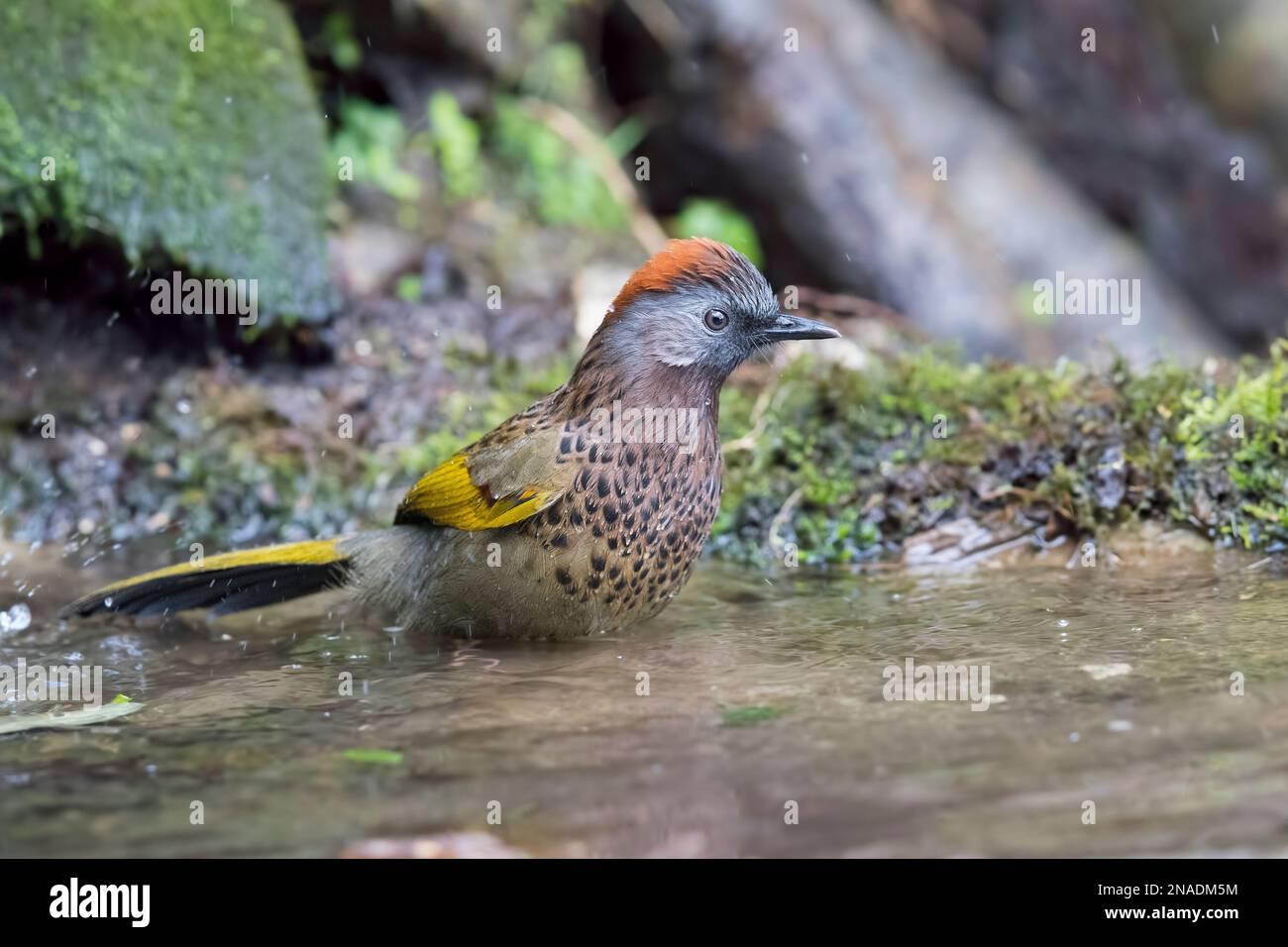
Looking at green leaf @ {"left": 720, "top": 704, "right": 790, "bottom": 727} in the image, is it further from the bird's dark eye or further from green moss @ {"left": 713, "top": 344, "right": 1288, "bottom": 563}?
green moss @ {"left": 713, "top": 344, "right": 1288, "bottom": 563}

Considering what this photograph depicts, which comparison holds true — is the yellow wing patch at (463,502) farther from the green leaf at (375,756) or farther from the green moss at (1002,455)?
the green moss at (1002,455)

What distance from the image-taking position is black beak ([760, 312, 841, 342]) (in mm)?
4426

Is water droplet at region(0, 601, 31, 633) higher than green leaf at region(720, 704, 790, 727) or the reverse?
higher

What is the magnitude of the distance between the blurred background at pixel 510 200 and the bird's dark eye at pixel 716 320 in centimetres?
132

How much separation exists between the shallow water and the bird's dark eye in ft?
3.41

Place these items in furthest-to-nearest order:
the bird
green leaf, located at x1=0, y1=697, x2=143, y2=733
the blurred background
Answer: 1. the blurred background
2. the bird
3. green leaf, located at x1=0, y1=697, x2=143, y2=733

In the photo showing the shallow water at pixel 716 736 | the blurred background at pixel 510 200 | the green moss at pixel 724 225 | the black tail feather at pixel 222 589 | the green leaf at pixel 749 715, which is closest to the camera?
the shallow water at pixel 716 736

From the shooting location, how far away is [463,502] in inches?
174

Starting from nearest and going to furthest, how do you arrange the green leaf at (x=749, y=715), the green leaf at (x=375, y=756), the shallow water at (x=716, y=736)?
the shallow water at (x=716, y=736), the green leaf at (x=375, y=756), the green leaf at (x=749, y=715)

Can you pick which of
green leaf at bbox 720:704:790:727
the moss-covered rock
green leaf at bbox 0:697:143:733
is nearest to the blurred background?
the moss-covered rock

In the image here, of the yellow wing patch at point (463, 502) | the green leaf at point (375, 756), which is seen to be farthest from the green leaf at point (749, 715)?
the yellow wing patch at point (463, 502)

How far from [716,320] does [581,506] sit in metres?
0.83

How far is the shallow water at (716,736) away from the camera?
97.1 inches
